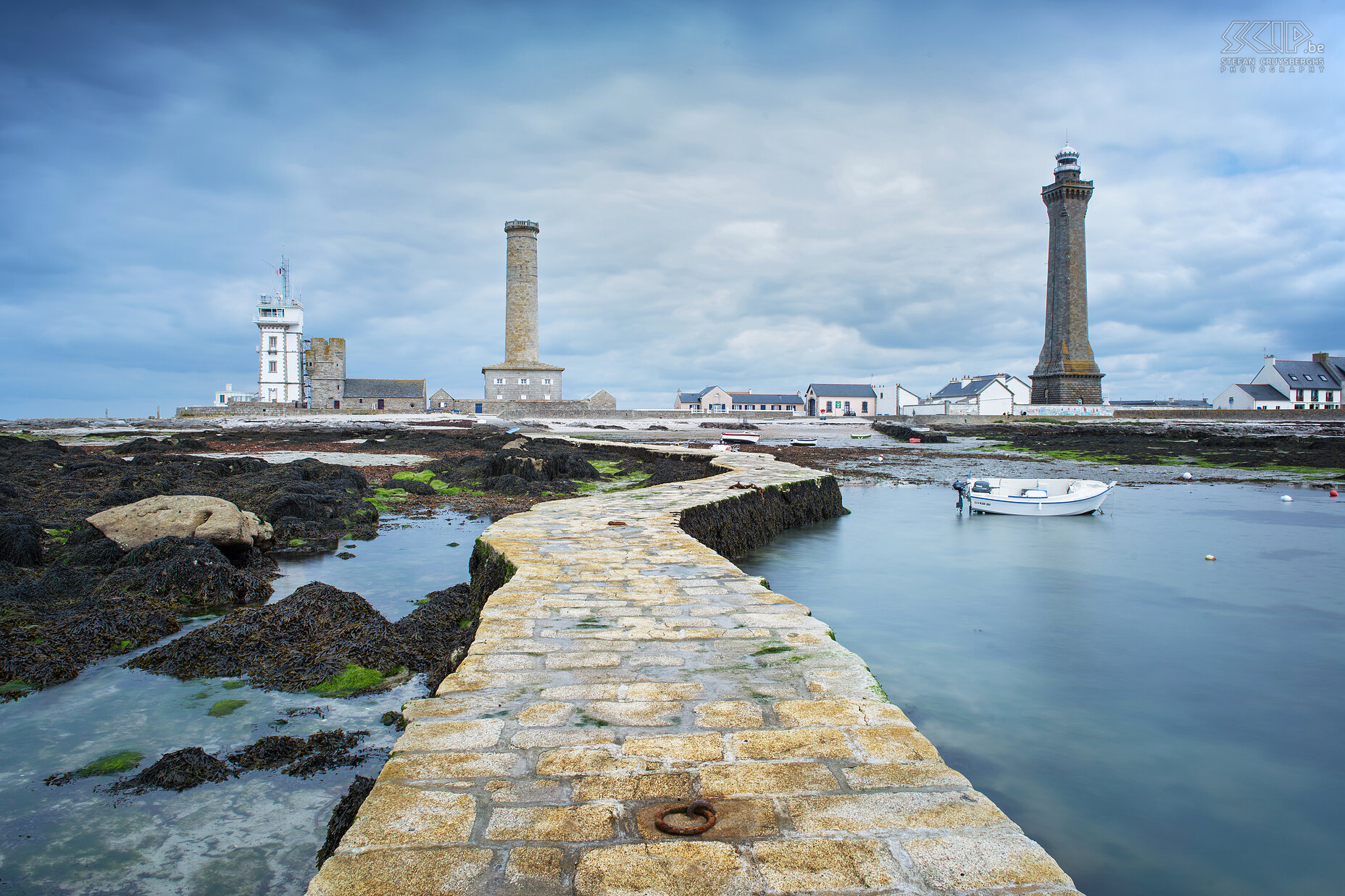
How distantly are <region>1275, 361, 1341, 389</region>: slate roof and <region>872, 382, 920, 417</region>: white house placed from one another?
30622mm

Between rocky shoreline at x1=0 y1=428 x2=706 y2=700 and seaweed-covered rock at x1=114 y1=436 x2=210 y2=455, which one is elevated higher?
seaweed-covered rock at x1=114 y1=436 x2=210 y2=455

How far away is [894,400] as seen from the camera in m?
80.2

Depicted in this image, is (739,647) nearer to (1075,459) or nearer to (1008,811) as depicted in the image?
(1008,811)

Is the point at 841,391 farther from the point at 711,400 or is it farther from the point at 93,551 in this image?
the point at 93,551

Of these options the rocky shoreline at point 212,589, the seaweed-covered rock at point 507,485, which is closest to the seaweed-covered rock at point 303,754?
the rocky shoreline at point 212,589

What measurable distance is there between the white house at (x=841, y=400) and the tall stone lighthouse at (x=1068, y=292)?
26256mm

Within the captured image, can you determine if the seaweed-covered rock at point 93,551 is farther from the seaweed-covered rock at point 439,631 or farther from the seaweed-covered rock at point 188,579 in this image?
the seaweed-covered rock at point 439,631

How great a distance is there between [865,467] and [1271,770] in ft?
58.8

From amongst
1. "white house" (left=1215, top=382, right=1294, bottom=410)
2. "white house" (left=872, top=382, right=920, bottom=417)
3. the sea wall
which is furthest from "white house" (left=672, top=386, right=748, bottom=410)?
"white house" (left=1215, top=382, right=1294, bottom=410)

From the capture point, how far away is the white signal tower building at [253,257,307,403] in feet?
193

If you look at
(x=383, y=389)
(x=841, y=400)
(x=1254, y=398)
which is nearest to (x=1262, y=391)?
(x=1254, y=398)

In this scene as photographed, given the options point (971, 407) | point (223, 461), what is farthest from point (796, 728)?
point (971, 407)

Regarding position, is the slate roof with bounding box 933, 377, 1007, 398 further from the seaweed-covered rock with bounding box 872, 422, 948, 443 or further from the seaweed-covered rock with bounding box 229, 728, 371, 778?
the seaweed-covered rock with bounding box 229, 728, 371, 778

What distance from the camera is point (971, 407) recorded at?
217ft
